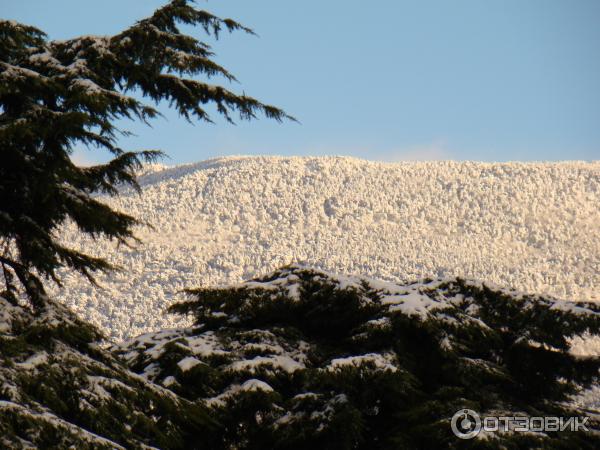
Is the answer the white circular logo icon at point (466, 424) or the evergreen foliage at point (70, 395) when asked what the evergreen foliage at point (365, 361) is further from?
the evergreen foliage at point (70, 395)

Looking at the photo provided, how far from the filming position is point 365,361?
8.66 m

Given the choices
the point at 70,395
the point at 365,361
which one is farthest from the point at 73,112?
the point at 365,361

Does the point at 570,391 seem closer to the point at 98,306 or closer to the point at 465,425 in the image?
the point at 465,425

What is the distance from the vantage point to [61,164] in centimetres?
648

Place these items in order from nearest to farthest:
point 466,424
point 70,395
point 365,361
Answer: point 70,395, point 466,424, point 365,361

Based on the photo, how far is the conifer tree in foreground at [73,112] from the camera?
253 inches

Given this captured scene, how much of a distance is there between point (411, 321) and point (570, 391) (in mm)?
2726

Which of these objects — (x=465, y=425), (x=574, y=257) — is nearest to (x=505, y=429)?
(x=465, y=425)

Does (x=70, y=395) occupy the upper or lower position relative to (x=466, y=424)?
lower

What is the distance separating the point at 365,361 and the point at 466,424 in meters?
1.24

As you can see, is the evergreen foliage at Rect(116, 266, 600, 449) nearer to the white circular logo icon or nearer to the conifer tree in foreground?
the white circular logo icon

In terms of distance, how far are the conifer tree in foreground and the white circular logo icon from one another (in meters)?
3.38

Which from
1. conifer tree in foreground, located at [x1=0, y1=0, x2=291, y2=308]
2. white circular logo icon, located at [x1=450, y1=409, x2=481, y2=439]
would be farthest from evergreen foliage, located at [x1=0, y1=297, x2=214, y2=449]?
white circular logo icon, located at [x1=450, y1=409, x2=481, y2=439]

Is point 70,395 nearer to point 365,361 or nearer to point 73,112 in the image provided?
point 73,112
